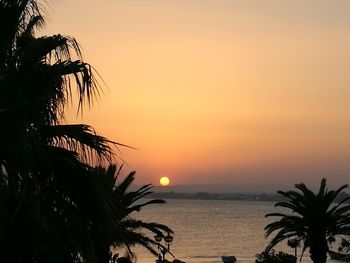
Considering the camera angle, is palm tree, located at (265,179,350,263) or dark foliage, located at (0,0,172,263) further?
palm tree, located at (265,179,350,263)

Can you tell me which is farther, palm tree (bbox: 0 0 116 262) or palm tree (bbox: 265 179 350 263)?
palm tree (bbox: 265 179 350 263)

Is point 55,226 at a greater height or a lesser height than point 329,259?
greater

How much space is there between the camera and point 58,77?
25.9ft

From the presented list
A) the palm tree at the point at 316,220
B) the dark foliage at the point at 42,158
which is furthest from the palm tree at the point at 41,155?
the palm tree at the point at 316,220

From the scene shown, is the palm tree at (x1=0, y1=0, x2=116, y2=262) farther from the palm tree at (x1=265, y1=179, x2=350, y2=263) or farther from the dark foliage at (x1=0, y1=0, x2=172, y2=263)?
the palm tree at (x1=265, y1=179, x2=350, y2=263)

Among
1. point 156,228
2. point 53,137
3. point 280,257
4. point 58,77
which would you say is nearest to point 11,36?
point 58,77

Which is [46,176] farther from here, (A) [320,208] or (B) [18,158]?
(A) [320,208]

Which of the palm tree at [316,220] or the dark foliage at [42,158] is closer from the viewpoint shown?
the dark foliage at [42,158]

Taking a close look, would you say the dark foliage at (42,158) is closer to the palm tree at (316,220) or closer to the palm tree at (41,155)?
the palm tree at (41,155)

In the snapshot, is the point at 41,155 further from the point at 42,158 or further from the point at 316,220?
the point at 316,220

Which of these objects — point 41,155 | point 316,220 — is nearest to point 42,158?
point 41,155

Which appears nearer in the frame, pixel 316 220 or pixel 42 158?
pixel 42 158

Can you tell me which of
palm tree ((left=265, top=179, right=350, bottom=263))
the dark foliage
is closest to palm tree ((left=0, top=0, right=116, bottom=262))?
the dark foliage

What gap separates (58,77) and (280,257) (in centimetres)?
3829
